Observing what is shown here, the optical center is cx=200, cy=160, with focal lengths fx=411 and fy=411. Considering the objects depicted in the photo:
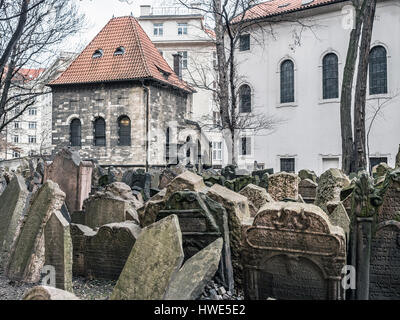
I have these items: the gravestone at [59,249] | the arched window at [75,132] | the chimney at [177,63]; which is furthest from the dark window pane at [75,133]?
the gravestone at [59,249]

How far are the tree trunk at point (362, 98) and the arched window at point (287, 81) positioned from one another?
27.3ft

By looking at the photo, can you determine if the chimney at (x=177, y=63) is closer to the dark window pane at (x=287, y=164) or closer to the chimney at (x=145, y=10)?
the dark window pane at (x=287, y=164)

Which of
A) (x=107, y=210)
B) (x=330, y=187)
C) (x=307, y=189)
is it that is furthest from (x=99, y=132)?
(x=330, y=187)

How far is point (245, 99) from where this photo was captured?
79.4 ft

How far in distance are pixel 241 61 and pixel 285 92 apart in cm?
337

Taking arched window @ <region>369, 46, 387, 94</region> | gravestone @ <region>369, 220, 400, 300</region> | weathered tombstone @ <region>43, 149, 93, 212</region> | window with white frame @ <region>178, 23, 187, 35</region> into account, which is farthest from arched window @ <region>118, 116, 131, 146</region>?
gravestone @ <region>369, 220, 400, 300</region>

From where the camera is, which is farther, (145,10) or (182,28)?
(145,10)

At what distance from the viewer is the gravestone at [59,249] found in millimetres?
4078

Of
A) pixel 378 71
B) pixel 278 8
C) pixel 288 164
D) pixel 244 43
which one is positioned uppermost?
pixel 278 8

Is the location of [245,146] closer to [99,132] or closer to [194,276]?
[99,132]

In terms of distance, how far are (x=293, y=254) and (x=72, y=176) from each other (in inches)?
207

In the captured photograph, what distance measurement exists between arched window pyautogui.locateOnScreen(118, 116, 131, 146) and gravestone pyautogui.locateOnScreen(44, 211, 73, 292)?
2046 centimetres

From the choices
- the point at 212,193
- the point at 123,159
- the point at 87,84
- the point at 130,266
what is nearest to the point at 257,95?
the point at 123,159

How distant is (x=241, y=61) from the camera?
24.1 meters
